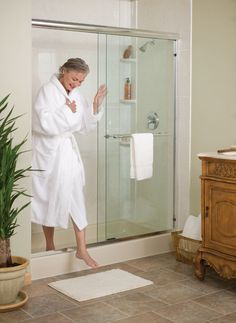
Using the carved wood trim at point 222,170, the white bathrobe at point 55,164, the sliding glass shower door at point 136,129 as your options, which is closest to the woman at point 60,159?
the white bathrobe at point 55,164

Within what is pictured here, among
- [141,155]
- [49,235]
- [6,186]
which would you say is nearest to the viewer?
[6,186]

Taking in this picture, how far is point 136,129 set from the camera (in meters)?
4.14

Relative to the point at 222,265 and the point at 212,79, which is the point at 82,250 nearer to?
the point at 222,265

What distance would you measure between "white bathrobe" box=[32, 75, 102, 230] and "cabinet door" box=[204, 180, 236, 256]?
2.90ft

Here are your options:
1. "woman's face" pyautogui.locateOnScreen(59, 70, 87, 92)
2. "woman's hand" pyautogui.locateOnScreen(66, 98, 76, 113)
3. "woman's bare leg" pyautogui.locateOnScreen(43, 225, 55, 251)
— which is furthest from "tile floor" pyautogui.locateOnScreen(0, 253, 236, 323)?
"woman's face" pyautogui.locateOnScreen(59, 70, 87, 92)

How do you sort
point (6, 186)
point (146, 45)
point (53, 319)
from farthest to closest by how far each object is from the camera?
point (146, 45) < point (6, 186) < point (53, 319)

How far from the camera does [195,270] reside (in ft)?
11.6

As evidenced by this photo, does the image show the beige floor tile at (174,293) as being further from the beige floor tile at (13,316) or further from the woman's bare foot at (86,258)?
the beige floor tile at (13,316)

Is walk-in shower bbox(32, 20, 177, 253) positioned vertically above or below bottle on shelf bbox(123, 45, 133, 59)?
below

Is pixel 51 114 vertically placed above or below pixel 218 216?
above

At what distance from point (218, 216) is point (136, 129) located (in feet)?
3.59

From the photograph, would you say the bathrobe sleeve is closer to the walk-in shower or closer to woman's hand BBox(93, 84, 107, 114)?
woman's hand BBox(93, 84, 107, 114)

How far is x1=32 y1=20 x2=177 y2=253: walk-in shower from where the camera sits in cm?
404

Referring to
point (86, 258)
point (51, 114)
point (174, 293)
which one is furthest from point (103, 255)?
point (51, 114)
